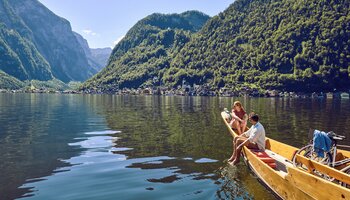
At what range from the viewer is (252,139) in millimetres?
19641

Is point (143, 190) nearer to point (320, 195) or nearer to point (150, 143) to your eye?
point (320, 195)

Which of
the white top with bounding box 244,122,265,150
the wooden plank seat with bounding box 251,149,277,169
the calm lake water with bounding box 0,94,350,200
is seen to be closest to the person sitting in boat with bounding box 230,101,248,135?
the calm lake water with bounding box 0,94,350,200

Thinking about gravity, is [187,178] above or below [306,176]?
below

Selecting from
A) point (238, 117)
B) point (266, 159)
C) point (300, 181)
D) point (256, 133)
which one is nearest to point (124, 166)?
point (256, 133)

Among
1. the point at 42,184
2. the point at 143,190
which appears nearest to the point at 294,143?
the point at 143,190

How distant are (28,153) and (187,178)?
12.2 m

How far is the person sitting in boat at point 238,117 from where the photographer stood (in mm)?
25266

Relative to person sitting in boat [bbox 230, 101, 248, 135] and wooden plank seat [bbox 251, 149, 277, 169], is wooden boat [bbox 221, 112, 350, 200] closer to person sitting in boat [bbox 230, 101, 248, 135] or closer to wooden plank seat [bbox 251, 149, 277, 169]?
wooden plank seat [bbox 251, 149, 277, 169]

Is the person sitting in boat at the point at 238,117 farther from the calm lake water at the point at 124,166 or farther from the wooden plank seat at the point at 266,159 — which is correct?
the wooden plank seat at the point at 266,159

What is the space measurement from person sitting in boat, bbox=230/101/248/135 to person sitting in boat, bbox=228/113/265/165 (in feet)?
13.8

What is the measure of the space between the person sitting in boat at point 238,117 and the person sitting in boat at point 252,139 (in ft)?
13.8

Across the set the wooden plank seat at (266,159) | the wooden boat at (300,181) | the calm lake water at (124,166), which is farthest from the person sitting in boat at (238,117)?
the wooden boat at (300,181)

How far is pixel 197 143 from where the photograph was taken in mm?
28328

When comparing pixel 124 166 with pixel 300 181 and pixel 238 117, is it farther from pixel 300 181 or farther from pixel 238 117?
pixel 300 181
